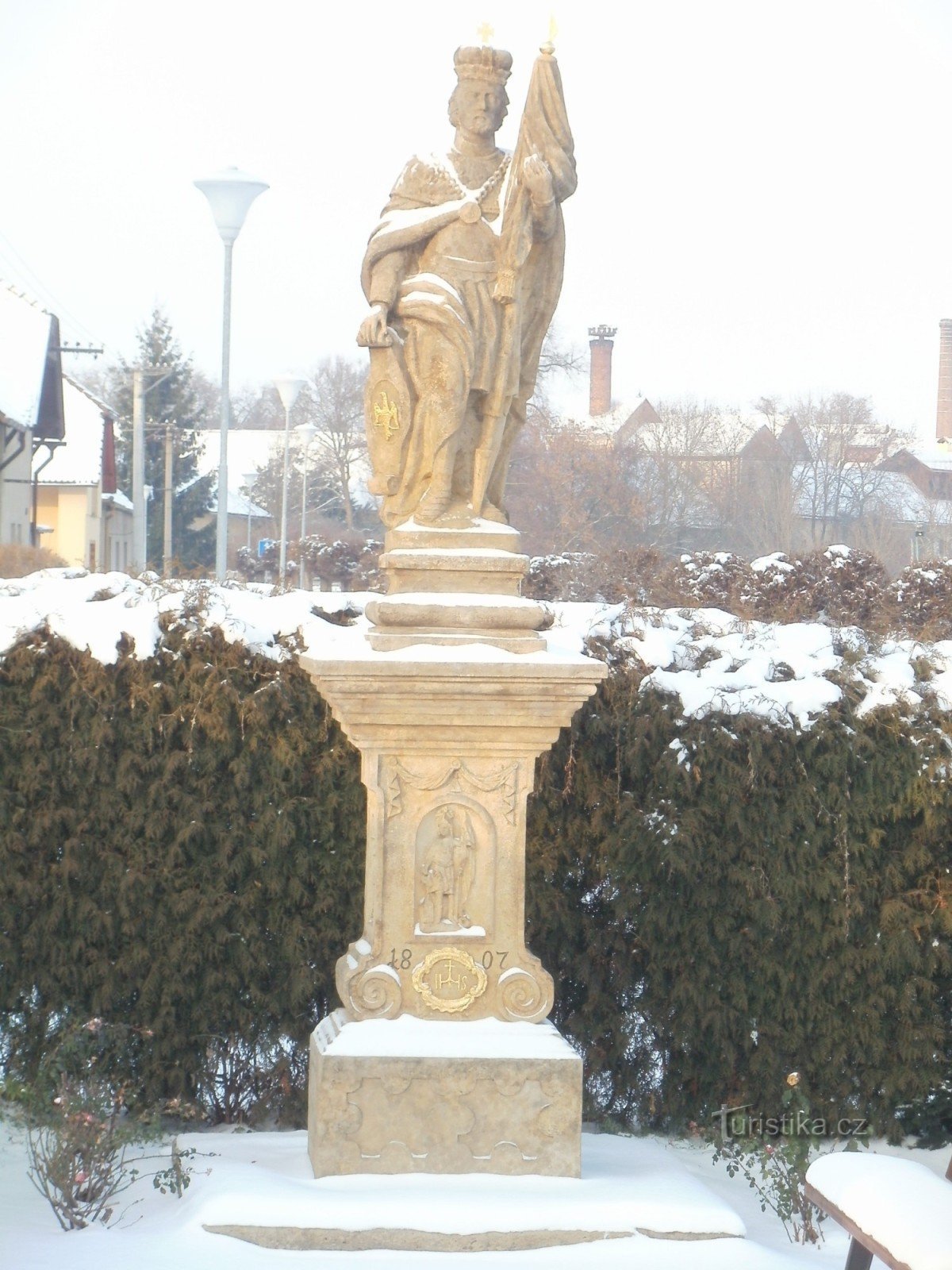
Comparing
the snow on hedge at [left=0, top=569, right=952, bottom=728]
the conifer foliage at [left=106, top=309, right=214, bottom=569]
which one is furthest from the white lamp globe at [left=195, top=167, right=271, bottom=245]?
the conifer foliage at [left=106, top=309, right=214, bottom=569]

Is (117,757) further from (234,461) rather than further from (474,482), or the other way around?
(234,461)

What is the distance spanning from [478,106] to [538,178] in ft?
1.16

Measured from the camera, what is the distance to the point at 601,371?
47250 mm

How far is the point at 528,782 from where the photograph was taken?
493 cm

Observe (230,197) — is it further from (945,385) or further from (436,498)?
(945,385)

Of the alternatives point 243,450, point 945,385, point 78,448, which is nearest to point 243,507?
point 78,448

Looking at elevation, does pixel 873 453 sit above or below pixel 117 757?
above

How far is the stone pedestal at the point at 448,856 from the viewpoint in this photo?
4.73 metres

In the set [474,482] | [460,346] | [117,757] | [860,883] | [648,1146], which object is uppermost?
[460,346]

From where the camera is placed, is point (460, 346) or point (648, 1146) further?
point (648, 1146)

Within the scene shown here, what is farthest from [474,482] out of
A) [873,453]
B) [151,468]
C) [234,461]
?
[234,461]

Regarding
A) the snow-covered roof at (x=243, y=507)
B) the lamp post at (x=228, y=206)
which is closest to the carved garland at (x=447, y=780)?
the lamp post at (x=228, y=206)

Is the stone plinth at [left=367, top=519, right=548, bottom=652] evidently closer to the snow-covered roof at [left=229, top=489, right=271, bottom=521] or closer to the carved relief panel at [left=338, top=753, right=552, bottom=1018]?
the carved relief panel at [left=338, top=753, right=552, bottom=1018]

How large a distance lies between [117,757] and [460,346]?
7.23ft
